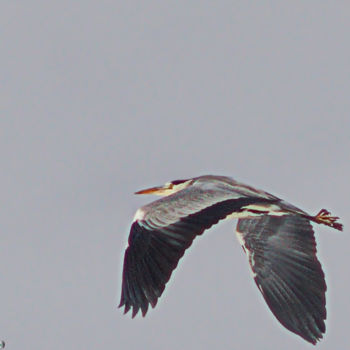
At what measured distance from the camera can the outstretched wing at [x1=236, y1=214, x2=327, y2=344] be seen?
12.8 meters

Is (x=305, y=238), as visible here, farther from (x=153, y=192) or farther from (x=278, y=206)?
(x=153, y=192)

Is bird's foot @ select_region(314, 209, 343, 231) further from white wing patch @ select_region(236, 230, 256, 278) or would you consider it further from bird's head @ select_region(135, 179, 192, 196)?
bird's head @ select_region(135, 179, 192, 196)

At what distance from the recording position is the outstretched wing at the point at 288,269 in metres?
12.8

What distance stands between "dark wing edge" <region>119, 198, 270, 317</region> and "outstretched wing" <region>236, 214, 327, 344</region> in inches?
91.8

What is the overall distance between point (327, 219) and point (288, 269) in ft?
2.29

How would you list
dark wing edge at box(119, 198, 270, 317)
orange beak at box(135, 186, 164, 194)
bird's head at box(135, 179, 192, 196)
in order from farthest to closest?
1. orange beak at box(135, 186, 164, 194)
2. bird's head at box(135, 179, 192, 196)
3. dark wing edge at box(119, 198, 270, 317)

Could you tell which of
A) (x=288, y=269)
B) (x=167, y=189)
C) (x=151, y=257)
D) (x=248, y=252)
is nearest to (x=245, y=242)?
(x=248, y=252)

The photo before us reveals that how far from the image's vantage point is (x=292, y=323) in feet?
42.1

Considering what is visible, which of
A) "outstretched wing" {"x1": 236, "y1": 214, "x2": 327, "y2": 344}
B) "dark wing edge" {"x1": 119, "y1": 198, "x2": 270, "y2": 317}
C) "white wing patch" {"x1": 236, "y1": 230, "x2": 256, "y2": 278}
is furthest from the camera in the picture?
"white wing patch" {"x1": 236, "y1": 230, "x2": 256, "y2": 278}

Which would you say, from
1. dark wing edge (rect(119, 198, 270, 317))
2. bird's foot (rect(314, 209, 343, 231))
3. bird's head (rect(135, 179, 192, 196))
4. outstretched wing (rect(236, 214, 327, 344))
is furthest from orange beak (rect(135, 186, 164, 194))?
dark wing edge (rect(119, 198, 270, 317))

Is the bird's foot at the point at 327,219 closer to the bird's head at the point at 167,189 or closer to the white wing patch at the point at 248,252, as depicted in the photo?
the white wing patch at the point at 248,252

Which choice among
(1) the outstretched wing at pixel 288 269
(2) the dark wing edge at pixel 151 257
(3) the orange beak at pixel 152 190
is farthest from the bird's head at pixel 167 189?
(2) the dark wing edge at pixel 151 257

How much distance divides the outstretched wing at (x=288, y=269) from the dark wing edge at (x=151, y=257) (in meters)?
2.33

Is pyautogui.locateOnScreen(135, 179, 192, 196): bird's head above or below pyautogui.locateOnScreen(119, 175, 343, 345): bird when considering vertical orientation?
above
